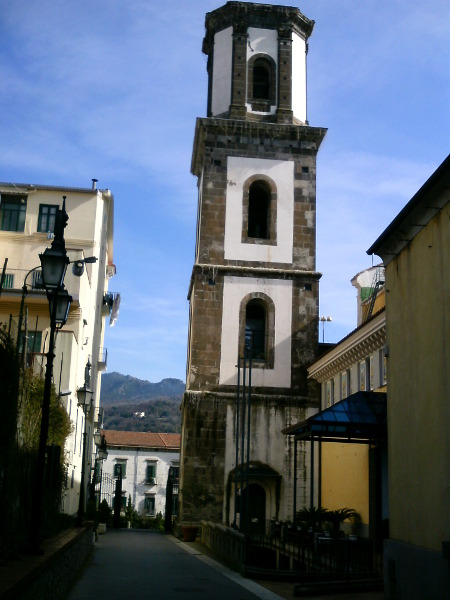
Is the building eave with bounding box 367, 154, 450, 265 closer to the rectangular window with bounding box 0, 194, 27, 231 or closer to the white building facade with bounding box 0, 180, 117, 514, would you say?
the white building facade with bounding box 0, 180, 117, 514

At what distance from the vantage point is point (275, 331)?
34.6 m

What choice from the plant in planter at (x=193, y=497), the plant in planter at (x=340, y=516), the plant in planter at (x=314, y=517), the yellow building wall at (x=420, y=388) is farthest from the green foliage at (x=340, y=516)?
the yellow building wall at (x=420, y=388)

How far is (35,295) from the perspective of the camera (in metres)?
31.8

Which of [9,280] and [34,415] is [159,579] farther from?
[9,280]

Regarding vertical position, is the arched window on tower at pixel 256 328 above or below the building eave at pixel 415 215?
above

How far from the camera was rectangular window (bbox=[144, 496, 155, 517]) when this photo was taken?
82875 mm

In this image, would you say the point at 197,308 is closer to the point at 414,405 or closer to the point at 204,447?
the point at 204,447

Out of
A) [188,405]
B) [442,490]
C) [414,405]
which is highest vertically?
[188,405]

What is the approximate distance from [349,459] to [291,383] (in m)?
6.33

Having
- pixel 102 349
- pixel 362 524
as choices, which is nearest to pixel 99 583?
pixel 362 524

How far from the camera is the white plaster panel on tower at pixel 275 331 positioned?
33969mm

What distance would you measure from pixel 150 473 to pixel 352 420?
64141mm

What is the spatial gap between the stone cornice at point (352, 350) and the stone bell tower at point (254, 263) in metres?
1.68

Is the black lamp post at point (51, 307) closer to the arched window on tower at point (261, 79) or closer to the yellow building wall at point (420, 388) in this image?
the yellow building wall at point (420, 388)
